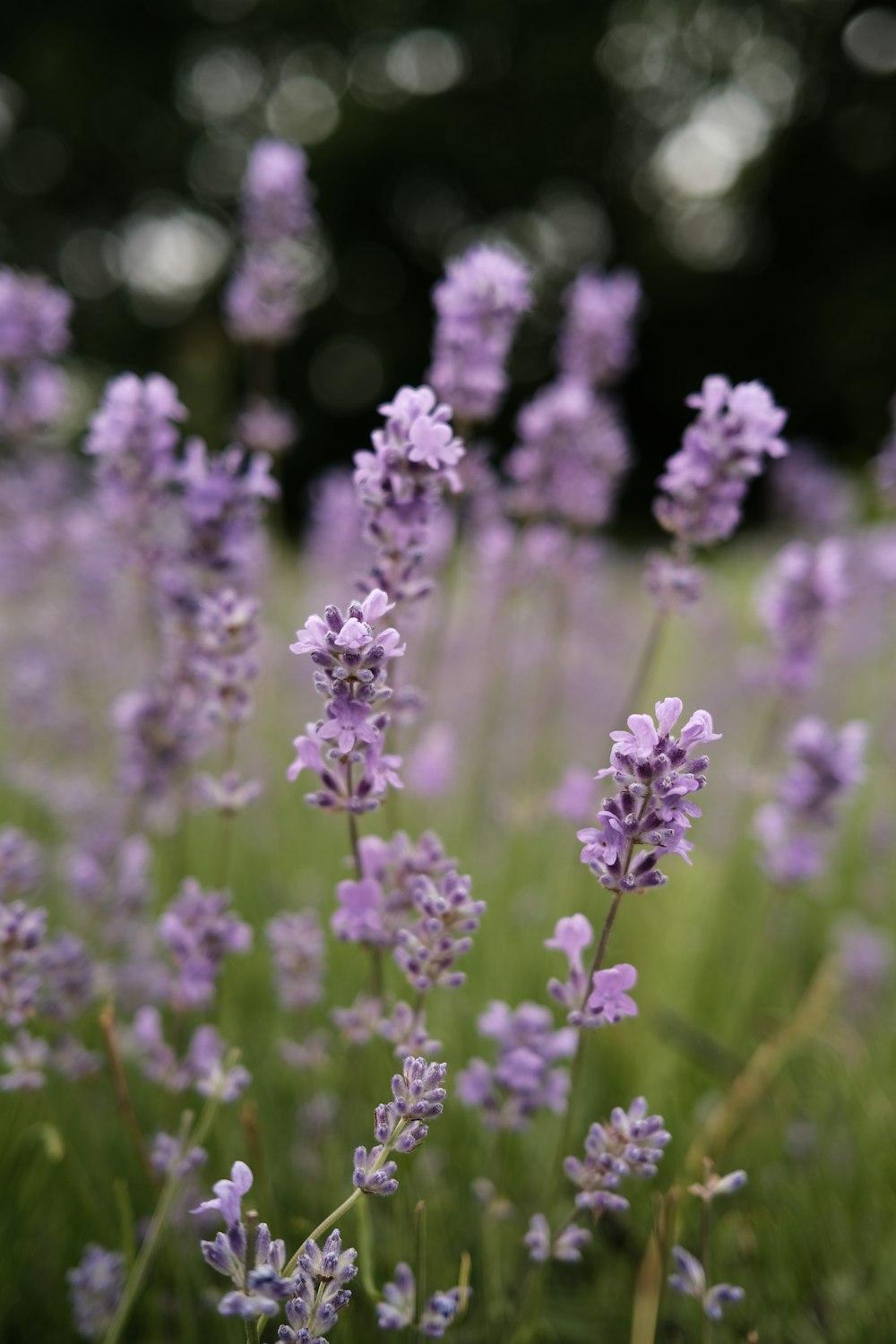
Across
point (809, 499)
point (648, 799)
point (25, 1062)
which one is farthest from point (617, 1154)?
point (809, 499)

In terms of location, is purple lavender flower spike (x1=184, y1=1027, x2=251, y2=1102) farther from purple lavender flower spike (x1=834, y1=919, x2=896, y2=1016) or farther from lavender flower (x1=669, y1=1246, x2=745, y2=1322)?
purple lavender flower spike (x1=834, y1=919, x2=896, y2=1016)

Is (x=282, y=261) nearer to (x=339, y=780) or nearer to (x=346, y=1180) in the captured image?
(x=339, y=780)

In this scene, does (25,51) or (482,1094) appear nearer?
(482,1094)

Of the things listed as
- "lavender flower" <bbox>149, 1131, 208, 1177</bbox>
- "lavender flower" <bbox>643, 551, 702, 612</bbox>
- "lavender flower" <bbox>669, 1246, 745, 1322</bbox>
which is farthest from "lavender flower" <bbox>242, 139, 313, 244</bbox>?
"lavender flower" <bbox>669, 1246, 745, 1322</bbox>

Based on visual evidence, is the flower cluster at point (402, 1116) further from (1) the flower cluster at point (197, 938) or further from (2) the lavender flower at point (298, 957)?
(2) the lavender flower at point (298, 957)

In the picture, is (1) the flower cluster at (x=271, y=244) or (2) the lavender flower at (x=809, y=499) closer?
(1) the flower cluster at (x=271, y=244)

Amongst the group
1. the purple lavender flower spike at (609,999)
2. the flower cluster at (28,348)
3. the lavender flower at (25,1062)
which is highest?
the flower cluster at (28,348)

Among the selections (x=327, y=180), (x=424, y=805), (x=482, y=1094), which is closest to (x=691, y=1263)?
(x=482, y=1094)

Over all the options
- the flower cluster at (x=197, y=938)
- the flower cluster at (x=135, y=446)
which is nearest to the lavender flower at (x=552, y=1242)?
the flower cluster at (x=197, y=938)
